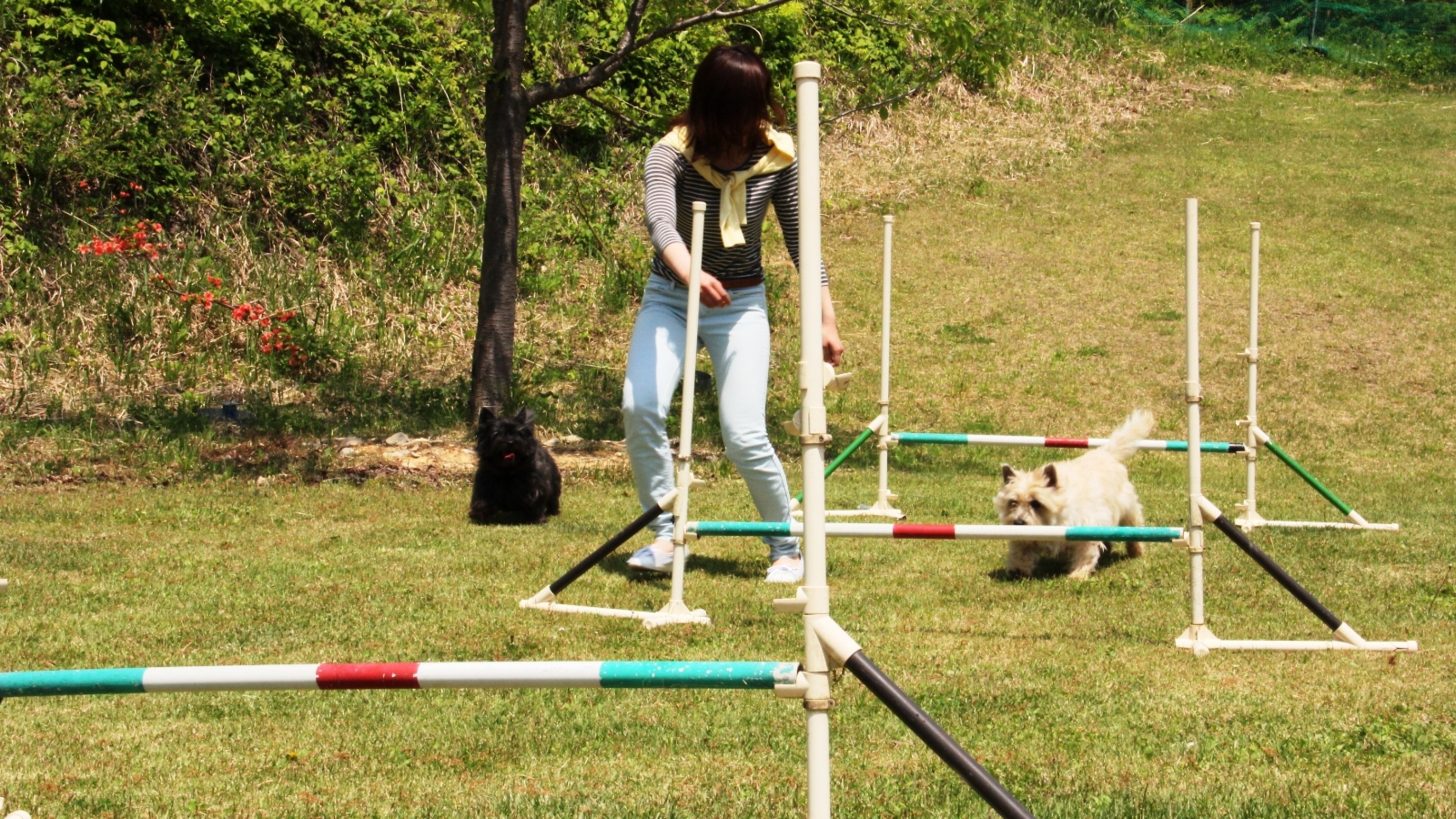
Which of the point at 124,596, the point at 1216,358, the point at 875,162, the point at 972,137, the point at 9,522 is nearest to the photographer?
the point at 124,596

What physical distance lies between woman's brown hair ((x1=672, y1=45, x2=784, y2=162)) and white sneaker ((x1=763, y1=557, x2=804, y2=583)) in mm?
1930

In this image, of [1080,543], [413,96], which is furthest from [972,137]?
[1080,543]

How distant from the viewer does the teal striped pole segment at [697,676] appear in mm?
2531

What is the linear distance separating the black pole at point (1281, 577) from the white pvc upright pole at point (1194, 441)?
0.32 feet

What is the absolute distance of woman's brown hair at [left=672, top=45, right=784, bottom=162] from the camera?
494 centimetres

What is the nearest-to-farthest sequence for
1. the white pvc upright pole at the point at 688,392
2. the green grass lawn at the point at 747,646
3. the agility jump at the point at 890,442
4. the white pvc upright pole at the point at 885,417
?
the green grass lawn at the point at 747,646 → the white pvc upright pole at the point at 688,392 → the agility jump at the point at 890,442 → the white pvc upright pole at the point at 885,417

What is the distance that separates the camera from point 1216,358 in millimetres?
14414

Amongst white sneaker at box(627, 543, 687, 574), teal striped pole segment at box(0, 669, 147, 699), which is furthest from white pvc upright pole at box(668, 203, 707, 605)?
teal striped pole segment at box(0, 669, 147, 699)

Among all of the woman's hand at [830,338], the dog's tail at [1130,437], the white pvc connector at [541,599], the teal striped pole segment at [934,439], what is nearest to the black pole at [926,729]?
the woman's hand at [830,338]

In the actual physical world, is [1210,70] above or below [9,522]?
above

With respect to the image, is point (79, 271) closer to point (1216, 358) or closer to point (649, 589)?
point (649, 589)

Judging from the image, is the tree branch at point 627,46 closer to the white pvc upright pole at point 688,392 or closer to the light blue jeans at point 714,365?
the light blue jeans at point 714,365

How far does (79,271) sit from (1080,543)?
30.4ft

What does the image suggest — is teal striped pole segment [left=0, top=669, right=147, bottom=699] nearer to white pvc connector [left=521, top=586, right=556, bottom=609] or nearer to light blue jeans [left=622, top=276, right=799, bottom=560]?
white pvc connector [left=521, top=586, right=556, bottom=609]
